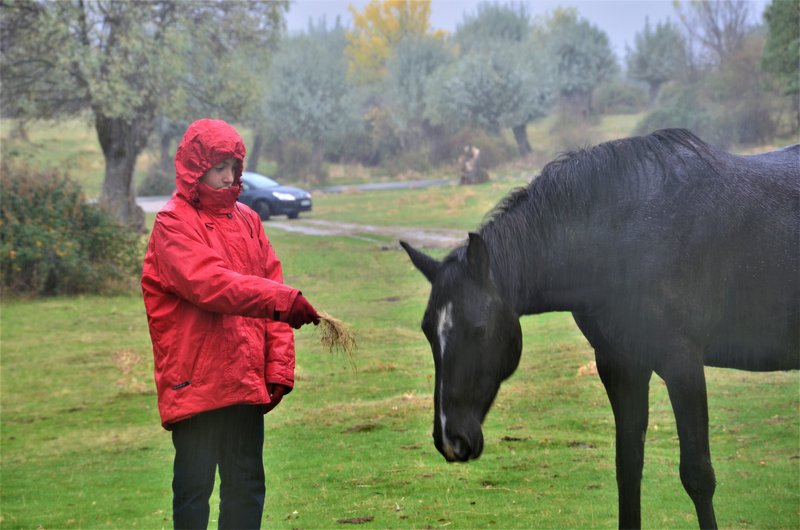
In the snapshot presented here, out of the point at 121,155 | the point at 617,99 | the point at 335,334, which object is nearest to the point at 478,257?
the point at 335,334

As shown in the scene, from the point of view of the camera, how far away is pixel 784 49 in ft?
116

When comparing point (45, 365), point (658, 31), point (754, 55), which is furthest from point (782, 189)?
point (658, 31)

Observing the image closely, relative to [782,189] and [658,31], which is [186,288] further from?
[658,31]

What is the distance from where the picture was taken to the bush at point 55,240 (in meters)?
19.1

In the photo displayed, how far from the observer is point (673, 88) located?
55.8 metres

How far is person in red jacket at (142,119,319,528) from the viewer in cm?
409

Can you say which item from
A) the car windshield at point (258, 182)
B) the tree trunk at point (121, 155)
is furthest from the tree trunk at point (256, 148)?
the tree trunk at point (121, 155)

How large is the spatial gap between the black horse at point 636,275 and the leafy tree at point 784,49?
29.4 metres

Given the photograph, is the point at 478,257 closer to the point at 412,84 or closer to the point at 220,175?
the point at 220,175

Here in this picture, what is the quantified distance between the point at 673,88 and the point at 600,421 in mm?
49859

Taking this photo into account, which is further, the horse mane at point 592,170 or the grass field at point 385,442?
the grass field at point 385,442

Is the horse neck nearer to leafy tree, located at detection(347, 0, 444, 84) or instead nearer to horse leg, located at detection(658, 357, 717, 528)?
horse leg, located at detection(658, 357, 717, 528)

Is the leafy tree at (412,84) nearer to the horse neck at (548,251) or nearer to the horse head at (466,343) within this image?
the horse neck at (548,251)

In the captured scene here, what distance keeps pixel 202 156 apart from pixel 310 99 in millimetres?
52685
